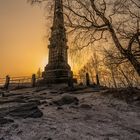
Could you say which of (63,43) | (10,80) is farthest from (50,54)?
(10,80)

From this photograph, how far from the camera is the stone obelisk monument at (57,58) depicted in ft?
96.3

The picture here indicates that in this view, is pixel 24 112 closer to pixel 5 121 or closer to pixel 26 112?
pixel 26 112

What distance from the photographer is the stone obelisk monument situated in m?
29.3

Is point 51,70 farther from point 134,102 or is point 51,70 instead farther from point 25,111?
point 25,111

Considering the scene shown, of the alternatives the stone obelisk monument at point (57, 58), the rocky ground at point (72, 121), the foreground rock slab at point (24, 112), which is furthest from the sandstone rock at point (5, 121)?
the stone obelisk monument at point (57, 58)

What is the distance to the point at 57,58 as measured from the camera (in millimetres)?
31594

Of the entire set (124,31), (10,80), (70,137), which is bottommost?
(70,137)

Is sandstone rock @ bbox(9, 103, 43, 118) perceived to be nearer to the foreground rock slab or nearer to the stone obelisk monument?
the foreground rock slab

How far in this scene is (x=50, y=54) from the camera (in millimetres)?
32938

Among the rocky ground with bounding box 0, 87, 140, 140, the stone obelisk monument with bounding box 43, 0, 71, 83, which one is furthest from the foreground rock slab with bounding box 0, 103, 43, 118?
the stone obelisk monument with bounding box 43, 0, 71, 83

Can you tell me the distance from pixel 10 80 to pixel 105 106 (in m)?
19.8

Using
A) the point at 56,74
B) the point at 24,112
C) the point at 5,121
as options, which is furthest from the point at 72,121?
the point at 56,74

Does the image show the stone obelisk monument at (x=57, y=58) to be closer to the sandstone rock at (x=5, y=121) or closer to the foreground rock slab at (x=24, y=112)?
the foreground rock slab at (x=24, y=112)

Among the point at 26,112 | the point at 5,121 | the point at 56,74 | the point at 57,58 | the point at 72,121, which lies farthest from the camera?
the point at 57,58
